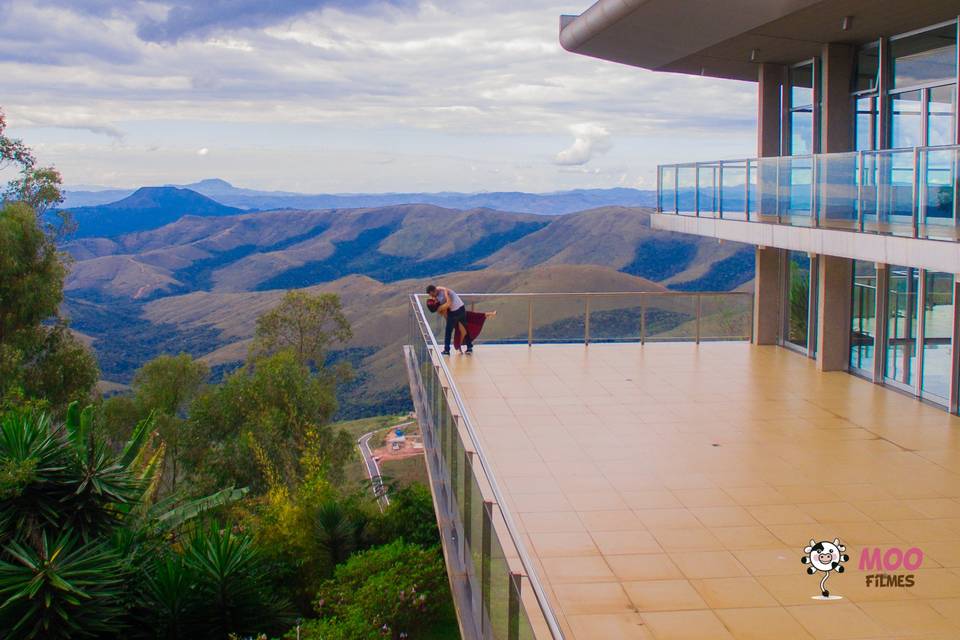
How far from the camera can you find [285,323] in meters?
45.6

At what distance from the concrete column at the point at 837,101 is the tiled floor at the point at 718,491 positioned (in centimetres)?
378

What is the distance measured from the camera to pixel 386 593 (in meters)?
13.8

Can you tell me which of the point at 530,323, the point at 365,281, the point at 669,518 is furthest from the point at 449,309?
the point at 365,281

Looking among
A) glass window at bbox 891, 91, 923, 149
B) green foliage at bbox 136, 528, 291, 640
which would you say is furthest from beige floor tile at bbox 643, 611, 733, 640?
glass window at bbox 891, 91, 923, 149

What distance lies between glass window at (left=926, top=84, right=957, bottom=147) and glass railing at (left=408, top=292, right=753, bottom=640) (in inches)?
216

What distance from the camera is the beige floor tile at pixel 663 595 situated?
7.06 meters

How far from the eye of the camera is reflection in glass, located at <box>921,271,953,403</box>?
12.9m

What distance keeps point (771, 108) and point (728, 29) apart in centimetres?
290

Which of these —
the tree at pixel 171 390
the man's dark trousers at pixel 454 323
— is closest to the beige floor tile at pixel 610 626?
the man's dark trousers at pixel 454 323

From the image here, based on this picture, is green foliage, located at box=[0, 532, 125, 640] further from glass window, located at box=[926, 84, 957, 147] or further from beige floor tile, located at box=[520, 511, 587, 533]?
glass window, located at box=[926, 84, 957, 147]

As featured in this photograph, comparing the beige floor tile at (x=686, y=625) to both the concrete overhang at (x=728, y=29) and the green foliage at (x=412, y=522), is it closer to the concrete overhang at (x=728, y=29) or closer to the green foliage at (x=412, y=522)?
the concrete overhang at (x=728, y=29)

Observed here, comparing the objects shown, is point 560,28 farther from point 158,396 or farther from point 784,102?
point 158,396

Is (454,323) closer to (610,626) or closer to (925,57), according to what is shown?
(925,57)

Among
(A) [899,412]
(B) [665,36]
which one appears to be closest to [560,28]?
(B) [665,36]
